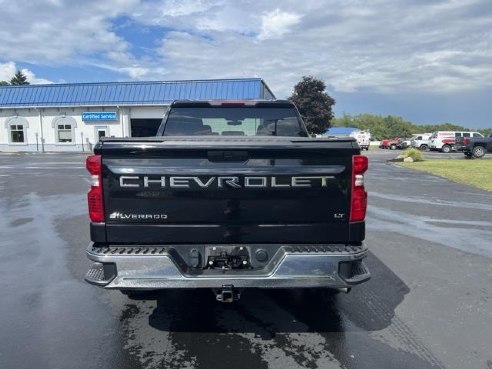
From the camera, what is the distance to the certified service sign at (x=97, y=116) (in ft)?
145

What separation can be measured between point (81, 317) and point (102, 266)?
107cm

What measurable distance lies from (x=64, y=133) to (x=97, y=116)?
Answer: 4256 millimetres

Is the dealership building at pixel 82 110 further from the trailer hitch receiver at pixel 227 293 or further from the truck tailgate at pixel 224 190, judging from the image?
the trailer hitch receiver at pixel 227 293

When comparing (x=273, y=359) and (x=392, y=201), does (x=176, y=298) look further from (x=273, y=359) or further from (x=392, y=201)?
Answer: (x=392, y=201)

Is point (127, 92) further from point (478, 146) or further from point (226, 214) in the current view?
point (226, 214)

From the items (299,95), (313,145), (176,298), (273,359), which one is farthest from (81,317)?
(299,95)

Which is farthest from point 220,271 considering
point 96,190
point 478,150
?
point 478,150

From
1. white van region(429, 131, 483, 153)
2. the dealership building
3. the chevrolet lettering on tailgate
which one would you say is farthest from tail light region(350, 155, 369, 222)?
white van region(429, 131, 483, 153)

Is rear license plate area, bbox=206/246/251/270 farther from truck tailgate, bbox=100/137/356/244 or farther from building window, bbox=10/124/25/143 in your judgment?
building window, bbox=10/124/25/143

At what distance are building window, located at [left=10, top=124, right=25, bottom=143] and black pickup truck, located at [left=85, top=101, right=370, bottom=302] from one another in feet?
158

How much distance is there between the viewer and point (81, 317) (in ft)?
14.3

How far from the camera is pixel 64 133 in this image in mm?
45688

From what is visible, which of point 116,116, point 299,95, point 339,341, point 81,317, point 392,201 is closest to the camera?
point 339,341

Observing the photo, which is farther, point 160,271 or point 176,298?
point 176,298
